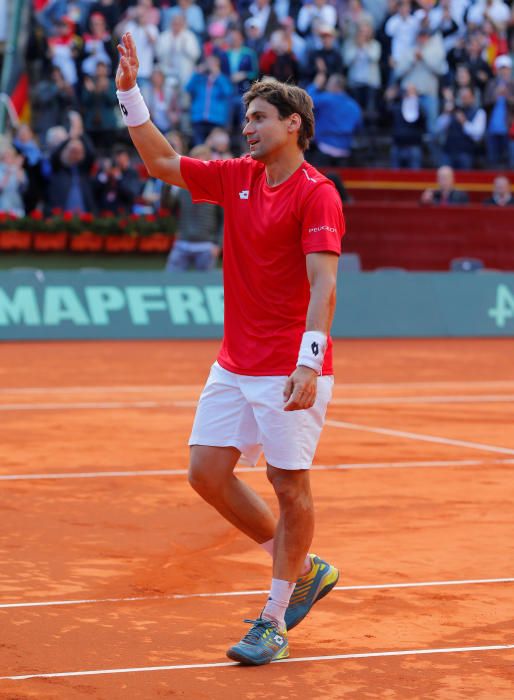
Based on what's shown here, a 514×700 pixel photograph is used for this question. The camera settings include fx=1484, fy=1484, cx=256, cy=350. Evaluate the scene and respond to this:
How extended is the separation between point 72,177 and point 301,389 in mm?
16487

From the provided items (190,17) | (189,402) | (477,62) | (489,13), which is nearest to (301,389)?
(189,402)

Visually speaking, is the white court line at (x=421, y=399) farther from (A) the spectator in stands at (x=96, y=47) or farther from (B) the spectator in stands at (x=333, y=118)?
(A) the spectator in stands at (x=96, y=47)

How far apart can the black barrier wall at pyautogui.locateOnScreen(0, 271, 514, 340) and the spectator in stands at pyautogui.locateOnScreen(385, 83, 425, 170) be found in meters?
3.55

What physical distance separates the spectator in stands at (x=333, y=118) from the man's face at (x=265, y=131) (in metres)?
16.2

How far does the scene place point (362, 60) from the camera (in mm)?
23609

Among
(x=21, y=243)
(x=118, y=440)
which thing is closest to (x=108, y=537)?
(x=118, y=440)

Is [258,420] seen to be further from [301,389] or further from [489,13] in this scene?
[489,13]

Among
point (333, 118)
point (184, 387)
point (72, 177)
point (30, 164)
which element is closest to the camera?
point (184, 387)

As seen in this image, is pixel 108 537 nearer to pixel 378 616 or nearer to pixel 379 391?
pixel 378 616

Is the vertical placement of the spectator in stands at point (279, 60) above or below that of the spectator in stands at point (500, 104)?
above

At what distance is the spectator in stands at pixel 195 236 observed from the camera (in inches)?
784

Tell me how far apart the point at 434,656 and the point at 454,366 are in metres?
12.3

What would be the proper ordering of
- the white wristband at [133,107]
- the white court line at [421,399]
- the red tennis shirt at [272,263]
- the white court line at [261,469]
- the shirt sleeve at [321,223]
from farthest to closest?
the white court line at [421,399] → the white court line at [261,469] → the white wristband at [133,107] → the red tennis shirt at [272,263] → the shirt sleeve at [321,223]

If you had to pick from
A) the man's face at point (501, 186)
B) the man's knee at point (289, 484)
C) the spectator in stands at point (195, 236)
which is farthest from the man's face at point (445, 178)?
the man's knee at point (289, 484)
